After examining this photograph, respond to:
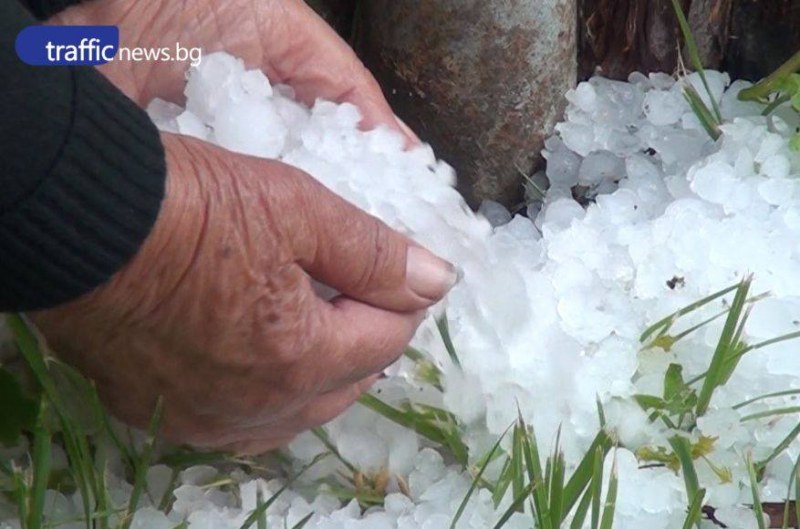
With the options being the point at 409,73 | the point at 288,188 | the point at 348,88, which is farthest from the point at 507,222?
the point at 288,188

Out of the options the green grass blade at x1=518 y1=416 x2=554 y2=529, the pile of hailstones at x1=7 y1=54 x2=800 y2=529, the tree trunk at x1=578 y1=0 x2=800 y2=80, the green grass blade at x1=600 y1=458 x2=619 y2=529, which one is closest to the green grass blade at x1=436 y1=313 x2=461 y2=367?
the pile of hailstones at x1=7 y1=54 x2=800 y2=529

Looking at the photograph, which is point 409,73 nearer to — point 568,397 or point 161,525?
point 568,397

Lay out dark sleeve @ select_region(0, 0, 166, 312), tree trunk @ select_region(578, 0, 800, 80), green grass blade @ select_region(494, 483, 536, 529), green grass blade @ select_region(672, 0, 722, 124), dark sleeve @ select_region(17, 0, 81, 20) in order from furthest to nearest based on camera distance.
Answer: tree trunk @ select_region(578, 0, 800, 80)
green grass blade @ select_region(672, 0, 722, 124)
dark sleeve @ select_region(17, 0, 81, 20)
green grass blade @ select_region(494, 483, 536, 529)
dark sleeve @ select_region(0, 0, 166, 312)

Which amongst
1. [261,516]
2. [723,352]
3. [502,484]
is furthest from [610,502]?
[261,516]

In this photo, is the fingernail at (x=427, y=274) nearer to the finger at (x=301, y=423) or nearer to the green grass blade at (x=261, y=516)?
the finger at (x=301, y=423)

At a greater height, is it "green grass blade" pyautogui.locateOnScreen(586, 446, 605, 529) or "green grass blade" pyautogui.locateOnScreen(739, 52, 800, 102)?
"green grass blade" pyautogui.locateOnScreen(739, 52, 800, 102)

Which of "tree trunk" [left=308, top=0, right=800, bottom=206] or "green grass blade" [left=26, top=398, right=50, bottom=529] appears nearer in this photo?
"green grass blade" [left=26, top=398, right=50, bottom=529]

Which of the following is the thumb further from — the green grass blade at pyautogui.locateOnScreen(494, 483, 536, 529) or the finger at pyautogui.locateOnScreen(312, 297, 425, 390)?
the green grass blade at pyautogui.locateOnScreen(494, 483, 536, 529)
